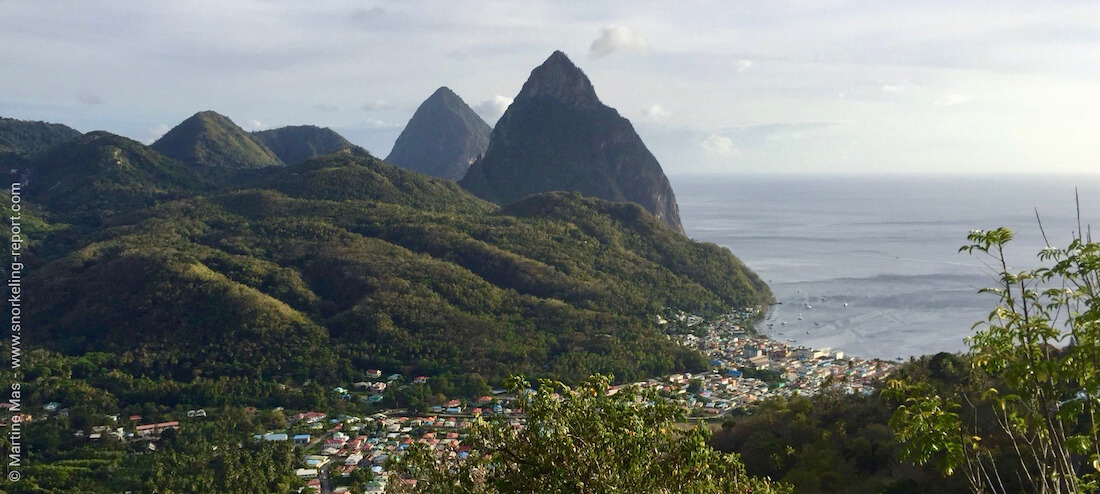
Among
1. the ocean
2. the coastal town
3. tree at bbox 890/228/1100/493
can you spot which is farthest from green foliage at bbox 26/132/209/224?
tree at bbox 890/228/1100/493

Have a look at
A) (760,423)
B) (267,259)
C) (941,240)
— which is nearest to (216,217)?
(267,259)

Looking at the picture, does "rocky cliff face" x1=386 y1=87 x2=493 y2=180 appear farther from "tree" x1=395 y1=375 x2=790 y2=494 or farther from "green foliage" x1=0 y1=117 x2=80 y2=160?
"tree" x1=395 y1=375 x2=790 y2=494

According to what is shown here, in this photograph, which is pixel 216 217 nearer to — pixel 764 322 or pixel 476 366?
pixel 476 366

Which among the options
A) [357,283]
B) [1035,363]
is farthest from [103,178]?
[1035,363]

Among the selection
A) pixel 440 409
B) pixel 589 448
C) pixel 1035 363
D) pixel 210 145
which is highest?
pixel 210 145

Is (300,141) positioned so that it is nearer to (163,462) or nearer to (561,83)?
(561,83)

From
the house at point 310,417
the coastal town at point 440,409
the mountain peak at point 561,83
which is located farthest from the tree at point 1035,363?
the mountain peak at point 561,83
